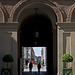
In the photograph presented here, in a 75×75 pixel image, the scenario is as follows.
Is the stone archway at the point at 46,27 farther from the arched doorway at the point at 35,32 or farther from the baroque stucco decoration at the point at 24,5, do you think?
the baroque stucco decoration at the point at 24,5

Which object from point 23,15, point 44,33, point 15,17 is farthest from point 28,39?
point 15,17

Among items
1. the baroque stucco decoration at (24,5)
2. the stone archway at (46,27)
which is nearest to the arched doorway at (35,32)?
the stone archway at (46,27)

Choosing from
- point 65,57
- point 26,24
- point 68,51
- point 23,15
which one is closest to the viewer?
point 65,57

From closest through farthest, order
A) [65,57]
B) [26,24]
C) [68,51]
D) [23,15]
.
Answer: [65,57] → [68,51] → [23,15] → [26,24]

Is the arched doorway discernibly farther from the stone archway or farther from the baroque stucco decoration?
the baroque stucco decoration

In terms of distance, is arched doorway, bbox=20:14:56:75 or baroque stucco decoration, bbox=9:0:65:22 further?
arched doorway, bbox=20:14:56:75

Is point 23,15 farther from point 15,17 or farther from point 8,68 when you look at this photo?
point 8,68

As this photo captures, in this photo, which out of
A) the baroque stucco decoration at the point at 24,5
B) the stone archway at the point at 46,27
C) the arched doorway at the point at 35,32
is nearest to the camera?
the baroque stucco decoration at the point at 24,5

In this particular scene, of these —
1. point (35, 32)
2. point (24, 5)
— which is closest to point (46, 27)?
point (35, 32)

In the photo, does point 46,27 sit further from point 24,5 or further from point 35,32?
point 24,5

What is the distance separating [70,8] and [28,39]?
11992 millimetres

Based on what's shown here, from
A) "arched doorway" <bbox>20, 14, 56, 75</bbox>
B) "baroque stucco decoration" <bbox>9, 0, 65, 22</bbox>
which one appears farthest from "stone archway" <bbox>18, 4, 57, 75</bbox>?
"baroque stucco decoration" <bbox>9, 0, 65, 22</bbox>

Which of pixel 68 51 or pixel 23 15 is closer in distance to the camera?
pixel 68 51

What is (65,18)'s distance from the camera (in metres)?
18.0
